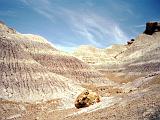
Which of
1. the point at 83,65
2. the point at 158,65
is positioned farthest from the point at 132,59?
the point at 83,65

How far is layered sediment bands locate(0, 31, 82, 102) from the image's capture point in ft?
152

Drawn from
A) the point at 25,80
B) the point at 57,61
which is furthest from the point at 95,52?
the point at 25,80

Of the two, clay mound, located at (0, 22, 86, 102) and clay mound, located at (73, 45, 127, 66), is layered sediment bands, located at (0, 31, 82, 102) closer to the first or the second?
clay mound, located at (0, 22, 86, 102)

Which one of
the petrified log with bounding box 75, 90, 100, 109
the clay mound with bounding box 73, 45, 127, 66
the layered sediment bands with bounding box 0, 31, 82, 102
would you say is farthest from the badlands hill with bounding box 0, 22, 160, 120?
the clay mound with bounding box 73, 45, 127, 66

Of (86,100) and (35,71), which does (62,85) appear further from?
(86,100)

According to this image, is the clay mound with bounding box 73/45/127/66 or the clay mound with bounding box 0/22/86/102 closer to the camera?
→ the clay mound with bounding box 0/22/86/102

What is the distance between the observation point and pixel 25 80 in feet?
165

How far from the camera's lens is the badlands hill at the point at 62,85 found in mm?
20531

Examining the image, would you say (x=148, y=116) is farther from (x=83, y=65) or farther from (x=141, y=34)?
(x=141, y=34)

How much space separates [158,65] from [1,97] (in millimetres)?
48932

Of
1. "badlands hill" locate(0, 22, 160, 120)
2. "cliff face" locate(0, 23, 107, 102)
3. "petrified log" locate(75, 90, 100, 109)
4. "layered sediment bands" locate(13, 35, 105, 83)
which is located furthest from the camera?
"layered sediment bands" locate(13, 35, 105, 83)

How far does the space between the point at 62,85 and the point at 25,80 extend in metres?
5.76

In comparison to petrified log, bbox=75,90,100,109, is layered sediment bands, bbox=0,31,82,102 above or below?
above

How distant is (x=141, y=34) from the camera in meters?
120
